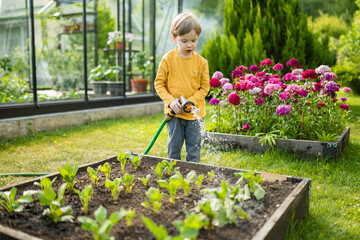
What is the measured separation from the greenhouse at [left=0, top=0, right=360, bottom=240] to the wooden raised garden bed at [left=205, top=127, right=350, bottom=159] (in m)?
0.01

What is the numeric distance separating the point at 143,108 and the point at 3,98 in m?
2.53

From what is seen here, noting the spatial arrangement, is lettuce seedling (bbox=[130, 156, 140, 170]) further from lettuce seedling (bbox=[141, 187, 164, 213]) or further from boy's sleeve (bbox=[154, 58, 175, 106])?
lettuce seedling (bbox=[141, 187, 164, 213])

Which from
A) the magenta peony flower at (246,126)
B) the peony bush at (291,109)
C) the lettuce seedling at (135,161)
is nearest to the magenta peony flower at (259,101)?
the peony bush at (291,109)

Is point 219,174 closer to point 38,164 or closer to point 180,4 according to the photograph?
point 38,164

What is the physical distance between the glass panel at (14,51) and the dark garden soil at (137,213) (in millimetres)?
3455

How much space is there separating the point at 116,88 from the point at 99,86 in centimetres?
31

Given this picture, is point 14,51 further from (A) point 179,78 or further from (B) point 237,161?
(B) point 237,161

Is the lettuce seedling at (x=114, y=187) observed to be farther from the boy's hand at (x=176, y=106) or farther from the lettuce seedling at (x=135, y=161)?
the boy's hand at (x=176, y=106)

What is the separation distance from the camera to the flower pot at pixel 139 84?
6.67 metres

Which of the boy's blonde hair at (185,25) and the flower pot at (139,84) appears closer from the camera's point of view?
the boy's blonde hair at (185,25)

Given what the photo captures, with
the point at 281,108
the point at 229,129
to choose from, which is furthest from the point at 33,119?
the point at 281,108

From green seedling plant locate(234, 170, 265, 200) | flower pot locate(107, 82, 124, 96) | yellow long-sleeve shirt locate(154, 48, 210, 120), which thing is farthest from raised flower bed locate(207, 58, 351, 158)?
flower pot locate(107, 82, 124, 96)

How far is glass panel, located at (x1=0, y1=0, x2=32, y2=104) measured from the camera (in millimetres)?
4945

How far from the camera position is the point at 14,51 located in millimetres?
5492
